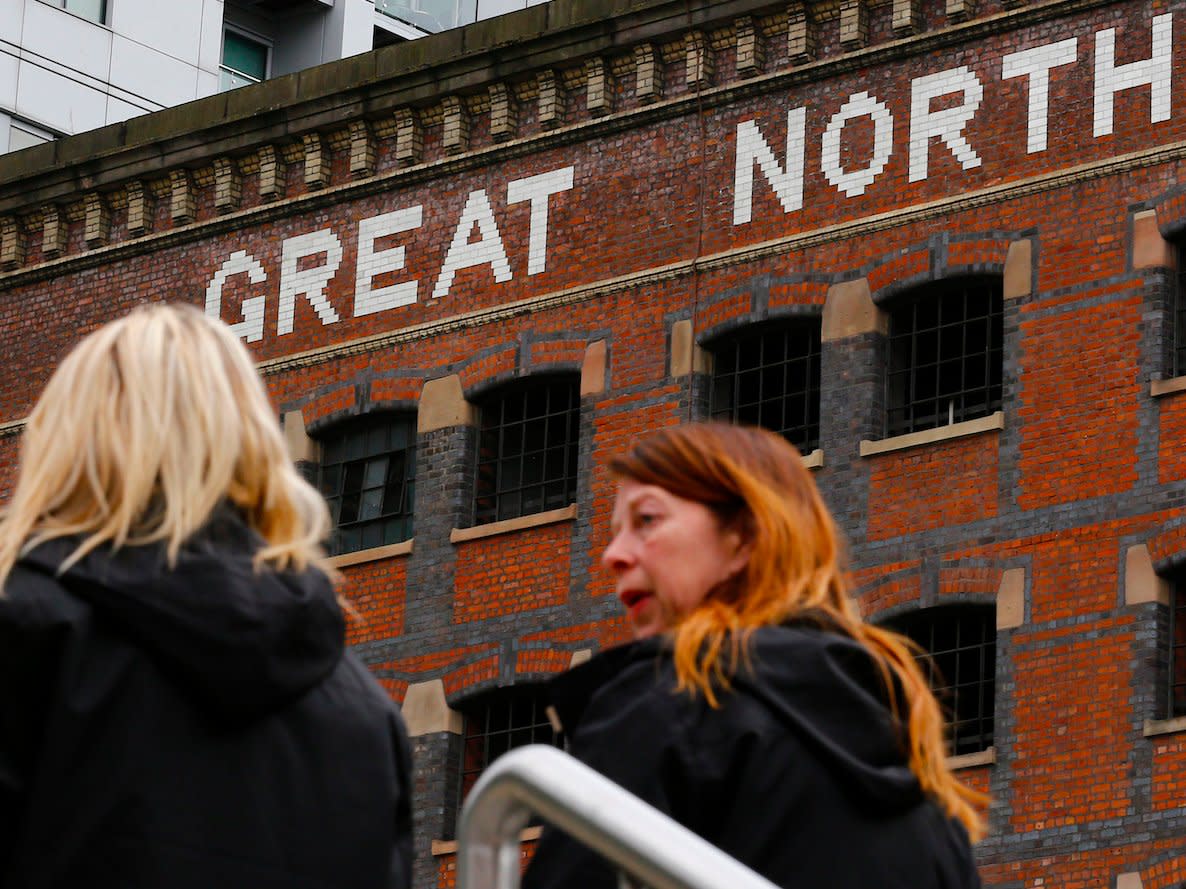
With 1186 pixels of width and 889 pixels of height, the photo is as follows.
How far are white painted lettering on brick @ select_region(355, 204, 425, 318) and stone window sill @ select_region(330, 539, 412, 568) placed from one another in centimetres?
241

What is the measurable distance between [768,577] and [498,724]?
2190 cm

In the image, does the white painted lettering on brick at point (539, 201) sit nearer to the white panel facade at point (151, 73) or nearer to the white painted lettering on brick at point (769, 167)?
the white painted lettering on brick at point (769, 167)

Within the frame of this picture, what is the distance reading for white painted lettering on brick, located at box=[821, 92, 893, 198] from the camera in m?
25.3

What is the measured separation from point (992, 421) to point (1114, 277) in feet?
4.85

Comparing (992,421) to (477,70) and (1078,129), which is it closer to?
(1078,129)

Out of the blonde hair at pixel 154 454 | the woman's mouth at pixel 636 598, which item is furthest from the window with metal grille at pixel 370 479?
the blonde hair at pixel 154 454

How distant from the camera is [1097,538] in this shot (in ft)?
75.4

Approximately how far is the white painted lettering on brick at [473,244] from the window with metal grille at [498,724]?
406 cm

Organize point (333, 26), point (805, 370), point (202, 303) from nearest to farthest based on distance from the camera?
point (805, 370) < point (202, 303) < point (333, 26)

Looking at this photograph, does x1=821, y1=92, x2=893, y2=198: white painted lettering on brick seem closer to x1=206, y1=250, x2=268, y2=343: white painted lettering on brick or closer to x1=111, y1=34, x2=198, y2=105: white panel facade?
x1=206, y1=250, x2=268, y2=343: white painted lettering on brick

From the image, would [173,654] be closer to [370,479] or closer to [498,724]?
[498,724]

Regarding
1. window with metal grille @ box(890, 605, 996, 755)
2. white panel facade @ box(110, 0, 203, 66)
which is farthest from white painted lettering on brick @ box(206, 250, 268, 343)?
white panel facade @ box(110, 0, 203, 66)

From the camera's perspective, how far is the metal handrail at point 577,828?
141 inches

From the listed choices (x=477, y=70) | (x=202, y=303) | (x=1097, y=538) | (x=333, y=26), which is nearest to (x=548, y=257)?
(x=477, y=70)
